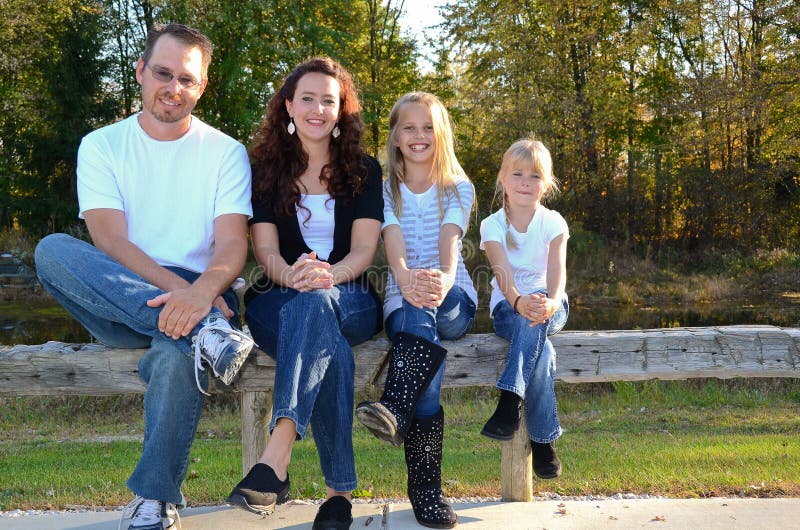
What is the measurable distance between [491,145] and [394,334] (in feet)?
52.6

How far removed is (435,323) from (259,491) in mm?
983

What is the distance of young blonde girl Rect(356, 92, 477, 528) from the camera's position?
3.05 m

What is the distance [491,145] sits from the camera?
18797 mm

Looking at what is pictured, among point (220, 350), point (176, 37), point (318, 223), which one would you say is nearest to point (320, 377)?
point (220, 350)

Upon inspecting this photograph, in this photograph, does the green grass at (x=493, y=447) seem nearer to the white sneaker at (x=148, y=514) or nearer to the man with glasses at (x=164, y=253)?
the white sneaker at (x=148, y=514)

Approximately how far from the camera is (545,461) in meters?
3.37

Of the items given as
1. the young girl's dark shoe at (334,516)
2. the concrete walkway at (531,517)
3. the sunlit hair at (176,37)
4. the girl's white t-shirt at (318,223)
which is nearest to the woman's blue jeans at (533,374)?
the concrete walkway at (531,517)

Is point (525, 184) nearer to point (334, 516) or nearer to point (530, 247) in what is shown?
point (530, 247)

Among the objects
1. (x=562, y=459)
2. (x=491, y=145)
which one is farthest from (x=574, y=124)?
(x=562, y=459)

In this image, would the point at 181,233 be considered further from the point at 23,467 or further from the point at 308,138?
the point at 23,467

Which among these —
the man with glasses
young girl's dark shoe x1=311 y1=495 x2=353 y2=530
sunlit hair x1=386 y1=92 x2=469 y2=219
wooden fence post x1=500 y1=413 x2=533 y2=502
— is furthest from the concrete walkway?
sunlit hair x1=386 y1=92 x2=469 y2=219

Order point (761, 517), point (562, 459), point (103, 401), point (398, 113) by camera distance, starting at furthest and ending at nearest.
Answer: point (103, 401)
point (562, 459)
point (398, 113)
point (761, 517)

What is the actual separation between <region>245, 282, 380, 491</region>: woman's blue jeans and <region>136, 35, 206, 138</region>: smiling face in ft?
3.42

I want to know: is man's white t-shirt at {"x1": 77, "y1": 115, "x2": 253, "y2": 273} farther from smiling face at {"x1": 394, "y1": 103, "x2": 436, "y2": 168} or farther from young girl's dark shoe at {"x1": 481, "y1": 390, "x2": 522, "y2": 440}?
young girl's dark shoe at {"x1": 481, "y1": 390, "x2": 522, "y2": 440}
